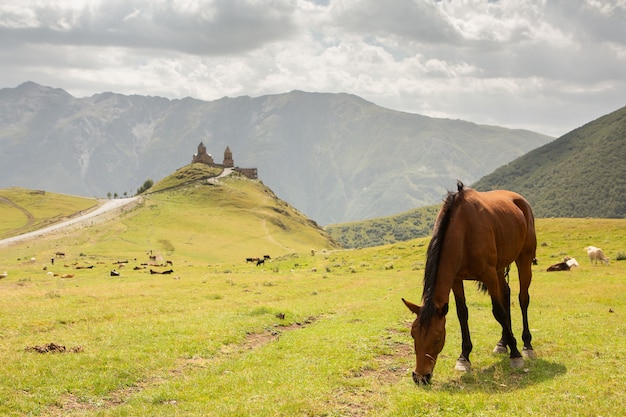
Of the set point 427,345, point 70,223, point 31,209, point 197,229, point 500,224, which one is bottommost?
point 427,345

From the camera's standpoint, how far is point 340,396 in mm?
12031

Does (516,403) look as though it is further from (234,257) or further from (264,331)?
(234,257)

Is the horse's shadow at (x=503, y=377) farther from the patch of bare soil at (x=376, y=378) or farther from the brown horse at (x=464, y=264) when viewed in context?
the patch of bare soil at (x=376, y=378)

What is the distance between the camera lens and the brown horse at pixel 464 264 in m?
12.0

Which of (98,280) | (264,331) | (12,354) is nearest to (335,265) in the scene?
(98,280)

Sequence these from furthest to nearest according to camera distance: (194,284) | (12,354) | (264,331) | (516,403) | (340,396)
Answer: (194,284)
(264,331)
(12,354)
(340,396)
(516,403)

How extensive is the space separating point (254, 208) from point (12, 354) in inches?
5769

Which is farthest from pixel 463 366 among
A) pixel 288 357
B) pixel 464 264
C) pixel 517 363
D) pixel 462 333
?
pixel 288 357

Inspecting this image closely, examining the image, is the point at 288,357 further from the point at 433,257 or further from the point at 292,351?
the point at 433,257

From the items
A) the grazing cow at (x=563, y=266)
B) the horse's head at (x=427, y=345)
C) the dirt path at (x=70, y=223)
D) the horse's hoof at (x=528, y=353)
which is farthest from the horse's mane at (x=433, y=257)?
the dirt path at (x=70, y=223)

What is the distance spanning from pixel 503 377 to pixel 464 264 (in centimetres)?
325

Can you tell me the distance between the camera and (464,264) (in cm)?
1348

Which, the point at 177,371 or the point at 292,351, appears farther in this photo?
the point at 292,351

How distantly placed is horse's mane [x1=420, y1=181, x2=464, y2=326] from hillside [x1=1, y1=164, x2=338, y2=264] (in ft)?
227
